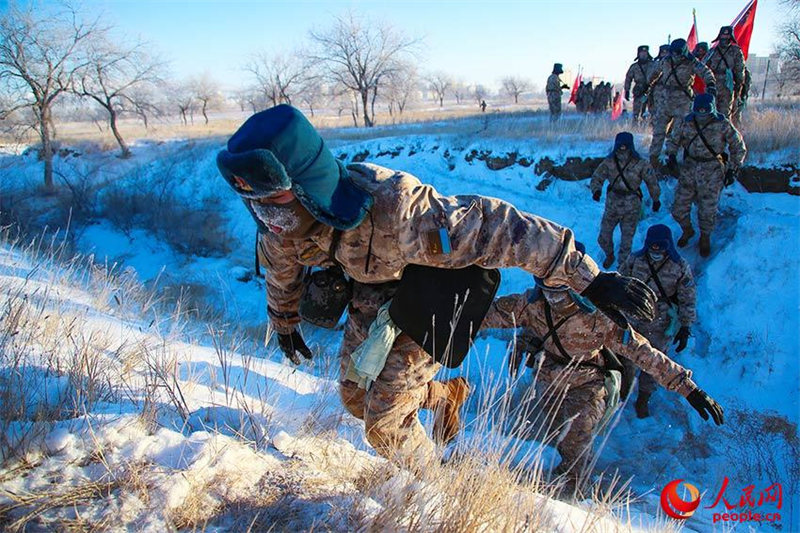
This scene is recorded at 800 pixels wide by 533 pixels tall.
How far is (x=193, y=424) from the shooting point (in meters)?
1.93

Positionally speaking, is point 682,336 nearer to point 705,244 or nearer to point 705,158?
point 705,244

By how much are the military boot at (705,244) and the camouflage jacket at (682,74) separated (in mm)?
2516

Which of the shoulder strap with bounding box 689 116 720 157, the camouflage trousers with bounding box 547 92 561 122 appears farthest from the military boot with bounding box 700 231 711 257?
the camouflage trousers with bounding box 547 92 561 122

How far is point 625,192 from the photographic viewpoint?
19.9 ft

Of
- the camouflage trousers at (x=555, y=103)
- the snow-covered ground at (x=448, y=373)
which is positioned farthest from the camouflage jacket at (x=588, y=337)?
the camouflage trousers at (x=555, y=103)

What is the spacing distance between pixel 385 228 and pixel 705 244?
5741 millimetres

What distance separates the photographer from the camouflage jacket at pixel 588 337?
2861mm

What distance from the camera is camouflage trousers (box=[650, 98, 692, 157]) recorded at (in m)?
7.05

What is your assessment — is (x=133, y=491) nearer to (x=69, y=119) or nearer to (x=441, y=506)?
(x=441, y=506)

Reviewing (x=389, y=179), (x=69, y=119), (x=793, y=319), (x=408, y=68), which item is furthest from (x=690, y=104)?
(x=69, y=119)

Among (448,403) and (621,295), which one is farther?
(448,403)

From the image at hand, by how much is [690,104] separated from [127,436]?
27.7 feet

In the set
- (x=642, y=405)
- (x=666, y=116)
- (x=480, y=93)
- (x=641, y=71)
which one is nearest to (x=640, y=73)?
(x=641, y=71)

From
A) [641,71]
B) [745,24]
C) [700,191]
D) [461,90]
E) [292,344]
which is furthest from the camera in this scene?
[461,90]
